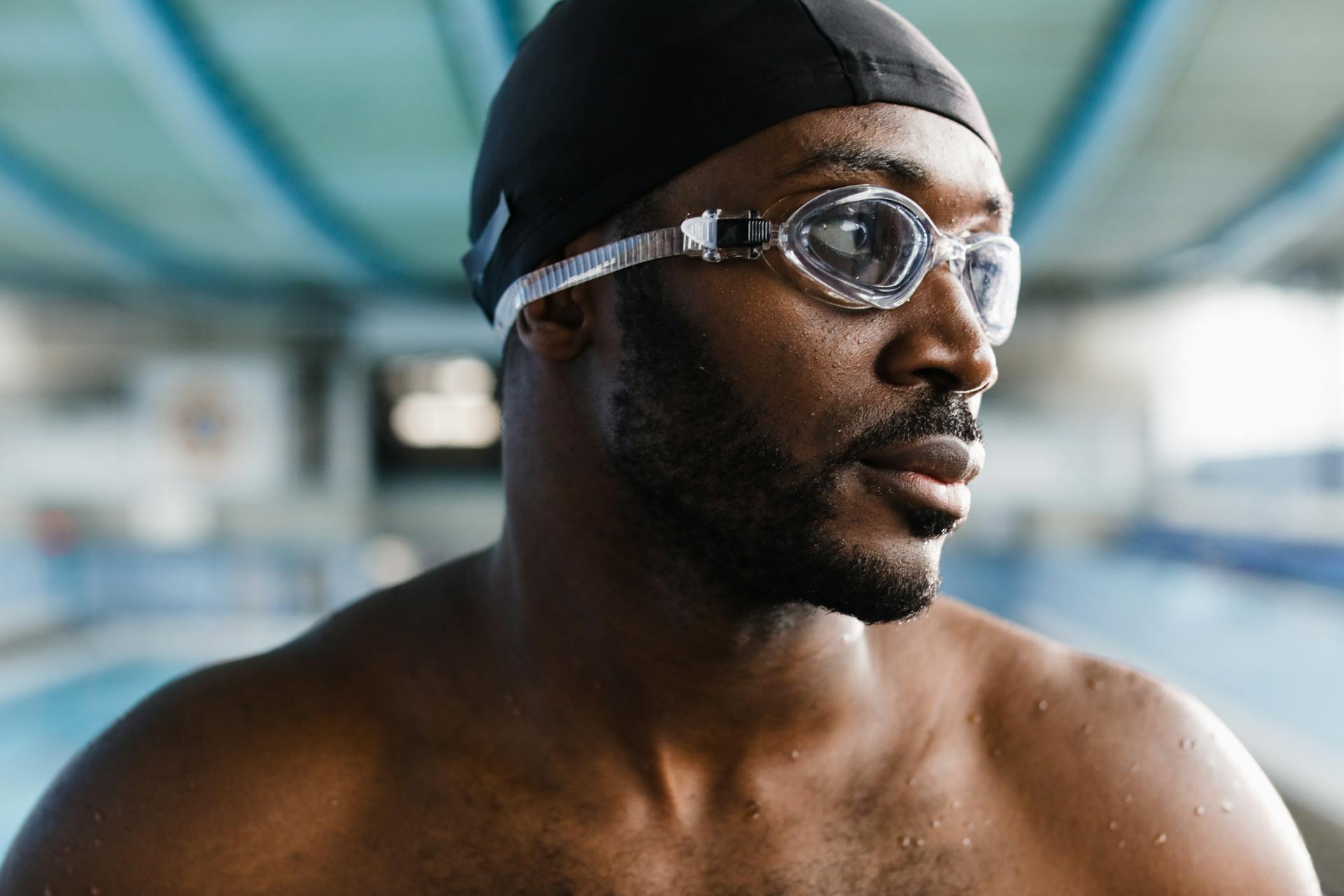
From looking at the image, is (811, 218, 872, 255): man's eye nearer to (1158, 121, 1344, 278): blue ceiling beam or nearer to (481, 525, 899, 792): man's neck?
(481, 525, 899, 792): man's neck

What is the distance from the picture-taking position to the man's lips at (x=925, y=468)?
1.29m

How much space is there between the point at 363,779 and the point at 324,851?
11 centimetres

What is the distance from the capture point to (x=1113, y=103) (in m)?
6.40

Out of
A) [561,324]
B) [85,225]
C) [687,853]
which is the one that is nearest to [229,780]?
[687,853]

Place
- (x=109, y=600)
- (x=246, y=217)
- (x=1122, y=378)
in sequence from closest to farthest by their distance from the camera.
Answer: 1. (x=246, y=217)
2. (x=109, y=600)
3. (x=1122, y=378)

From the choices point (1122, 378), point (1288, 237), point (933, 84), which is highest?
point (933, 84)

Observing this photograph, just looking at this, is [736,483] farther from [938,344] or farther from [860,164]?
[860,164]

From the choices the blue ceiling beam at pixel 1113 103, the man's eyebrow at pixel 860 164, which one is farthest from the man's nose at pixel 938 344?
the blue ceiling beam at pixel 1113 103

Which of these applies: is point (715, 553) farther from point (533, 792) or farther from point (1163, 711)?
point (1163, 711)

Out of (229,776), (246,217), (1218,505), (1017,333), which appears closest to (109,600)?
(246,217)

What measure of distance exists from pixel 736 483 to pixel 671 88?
0.56 m

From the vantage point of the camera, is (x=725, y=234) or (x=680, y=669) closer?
(x=725, y=234)

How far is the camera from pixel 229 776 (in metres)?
1.44

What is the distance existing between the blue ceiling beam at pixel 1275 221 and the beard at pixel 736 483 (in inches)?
286
